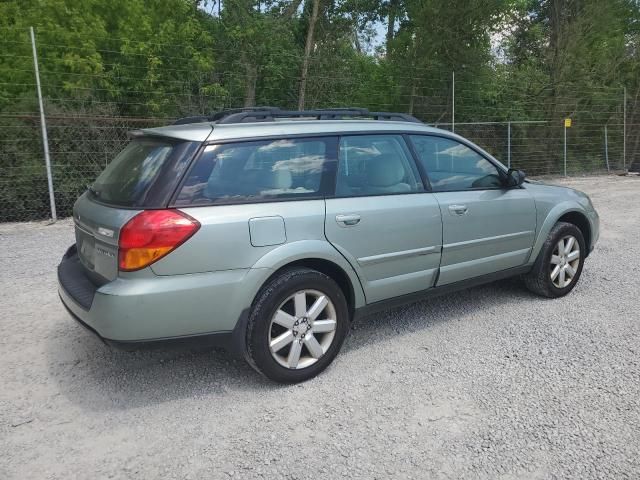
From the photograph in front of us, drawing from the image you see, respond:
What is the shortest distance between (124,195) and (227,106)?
28.3ft

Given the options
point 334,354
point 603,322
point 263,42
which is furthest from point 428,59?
point 334,354

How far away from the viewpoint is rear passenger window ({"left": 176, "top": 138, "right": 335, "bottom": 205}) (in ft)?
9.63

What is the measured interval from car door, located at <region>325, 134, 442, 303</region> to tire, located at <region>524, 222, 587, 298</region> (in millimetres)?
1291

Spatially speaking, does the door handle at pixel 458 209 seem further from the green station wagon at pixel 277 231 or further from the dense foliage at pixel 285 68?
the dense foliage at pixel 285 68

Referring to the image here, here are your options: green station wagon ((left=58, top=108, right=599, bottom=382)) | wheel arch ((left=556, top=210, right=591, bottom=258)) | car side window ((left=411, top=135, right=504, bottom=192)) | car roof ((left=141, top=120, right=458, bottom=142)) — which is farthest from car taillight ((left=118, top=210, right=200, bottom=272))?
wheel arch ((left=556, top=210, right=591, bottom=258))

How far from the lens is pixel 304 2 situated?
49.8ft

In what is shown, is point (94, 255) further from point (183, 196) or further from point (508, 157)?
point (508, 157)

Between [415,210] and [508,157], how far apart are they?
12145 mm

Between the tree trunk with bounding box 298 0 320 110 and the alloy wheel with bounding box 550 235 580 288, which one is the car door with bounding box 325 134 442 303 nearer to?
the alloy wheel with bounding box 550 235 580 288

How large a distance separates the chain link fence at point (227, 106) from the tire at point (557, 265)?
7.48m

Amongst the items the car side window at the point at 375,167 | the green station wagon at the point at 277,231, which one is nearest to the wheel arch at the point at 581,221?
the green station wagon at the point at 277,231

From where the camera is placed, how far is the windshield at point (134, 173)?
2.95m

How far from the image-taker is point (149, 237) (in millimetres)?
2719

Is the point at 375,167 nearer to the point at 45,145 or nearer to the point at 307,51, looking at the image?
the point at 45,145
